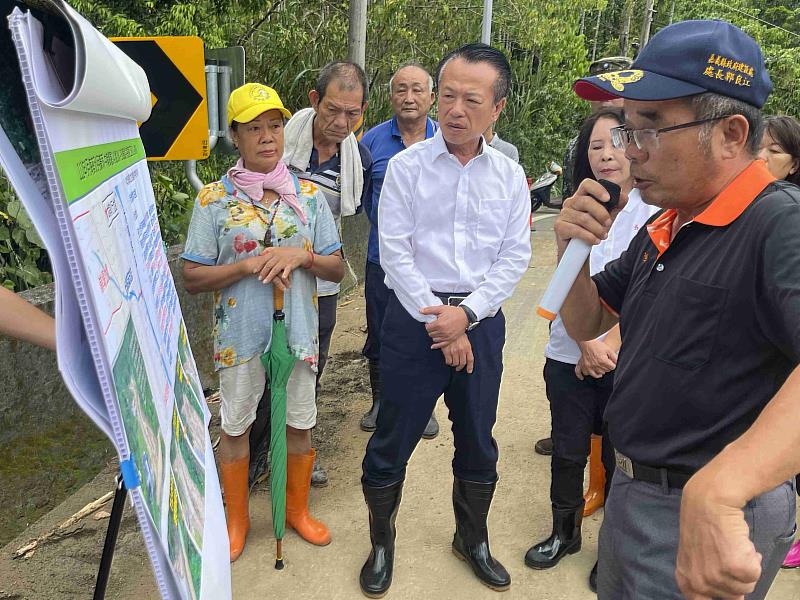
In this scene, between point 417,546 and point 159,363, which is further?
point 417,546

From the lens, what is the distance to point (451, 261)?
8.89 feet

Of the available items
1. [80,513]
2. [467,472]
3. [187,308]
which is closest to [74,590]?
[80,513]

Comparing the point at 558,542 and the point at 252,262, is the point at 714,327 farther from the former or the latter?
the point at 558,542

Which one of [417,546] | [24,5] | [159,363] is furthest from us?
[417,546]

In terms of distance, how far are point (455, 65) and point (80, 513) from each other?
2601mm

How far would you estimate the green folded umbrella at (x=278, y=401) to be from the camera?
275 centimetres

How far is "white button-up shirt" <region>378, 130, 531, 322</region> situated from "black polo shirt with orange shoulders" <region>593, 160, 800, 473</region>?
1053mm

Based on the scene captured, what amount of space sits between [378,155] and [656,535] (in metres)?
2.96

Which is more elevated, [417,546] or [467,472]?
[467,472]

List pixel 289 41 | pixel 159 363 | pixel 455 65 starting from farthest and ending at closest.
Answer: pixel 289 41
pixel 455 65
pixel 159 363

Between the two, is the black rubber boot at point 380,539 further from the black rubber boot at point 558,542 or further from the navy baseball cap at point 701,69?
the navy baseball cap at point 701,69

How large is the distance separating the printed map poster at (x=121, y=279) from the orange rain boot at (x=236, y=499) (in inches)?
58.5

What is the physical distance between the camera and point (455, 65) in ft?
8.70

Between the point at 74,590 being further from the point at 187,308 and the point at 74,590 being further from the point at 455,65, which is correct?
the point at 455,65
